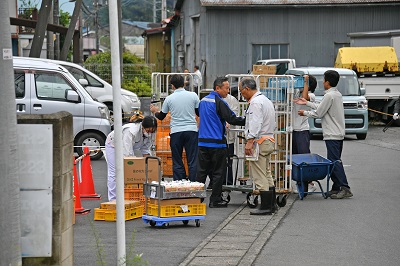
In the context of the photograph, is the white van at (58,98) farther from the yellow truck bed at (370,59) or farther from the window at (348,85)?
the yellow truck bed at (370,59)

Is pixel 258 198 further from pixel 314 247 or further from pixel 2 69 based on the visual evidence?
pixel 2 69

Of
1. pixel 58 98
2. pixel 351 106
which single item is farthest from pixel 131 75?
pixel 58 98

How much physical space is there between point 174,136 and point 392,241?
453 cm

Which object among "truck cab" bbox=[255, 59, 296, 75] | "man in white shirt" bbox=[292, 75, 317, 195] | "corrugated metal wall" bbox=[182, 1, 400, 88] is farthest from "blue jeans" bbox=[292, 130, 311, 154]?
"corrugated metal wall" bbox=[182, 1, 400, 88]

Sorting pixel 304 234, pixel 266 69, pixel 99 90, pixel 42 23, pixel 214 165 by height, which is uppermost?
pixel 42 23

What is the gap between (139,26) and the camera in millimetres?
113500

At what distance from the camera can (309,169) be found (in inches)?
550

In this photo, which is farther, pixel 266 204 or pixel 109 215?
pixel 266 204

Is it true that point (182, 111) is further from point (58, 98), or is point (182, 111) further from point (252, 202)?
point (58, 98)

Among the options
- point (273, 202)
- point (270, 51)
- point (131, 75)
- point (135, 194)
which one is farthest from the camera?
point (270, 51)

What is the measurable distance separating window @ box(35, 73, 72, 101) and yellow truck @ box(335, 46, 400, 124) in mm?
13865

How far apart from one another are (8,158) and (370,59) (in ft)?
87.2

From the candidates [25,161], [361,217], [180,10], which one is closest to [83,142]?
[361,217]

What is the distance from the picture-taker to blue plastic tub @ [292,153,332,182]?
13930 millimetres
